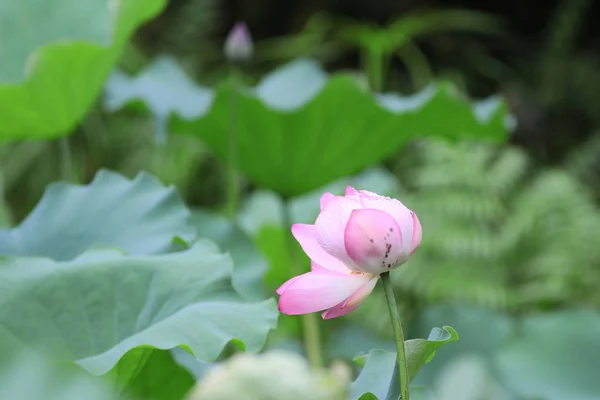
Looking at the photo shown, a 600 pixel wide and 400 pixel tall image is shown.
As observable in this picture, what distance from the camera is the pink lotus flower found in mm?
333

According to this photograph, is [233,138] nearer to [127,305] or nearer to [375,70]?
[127,305]

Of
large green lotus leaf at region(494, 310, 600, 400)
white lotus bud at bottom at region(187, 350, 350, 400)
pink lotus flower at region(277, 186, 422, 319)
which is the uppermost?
white lotus bud at bottom at region(187, 350, 350, 400)

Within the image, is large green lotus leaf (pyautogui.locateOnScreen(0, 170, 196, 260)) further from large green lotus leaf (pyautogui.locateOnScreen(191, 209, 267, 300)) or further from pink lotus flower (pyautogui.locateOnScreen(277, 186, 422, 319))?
pink lotus flower (pyautogui.locateOnScreen(277, 186, 422, 319))

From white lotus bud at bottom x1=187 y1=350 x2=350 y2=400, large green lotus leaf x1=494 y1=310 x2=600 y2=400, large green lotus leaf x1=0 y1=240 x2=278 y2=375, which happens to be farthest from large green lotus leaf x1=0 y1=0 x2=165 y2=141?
large green lotus leaf x1=494 y1=310 x2=600 y2=400

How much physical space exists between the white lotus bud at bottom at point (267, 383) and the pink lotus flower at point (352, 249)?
118mm

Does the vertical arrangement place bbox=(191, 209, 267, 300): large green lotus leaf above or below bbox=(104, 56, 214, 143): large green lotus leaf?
below

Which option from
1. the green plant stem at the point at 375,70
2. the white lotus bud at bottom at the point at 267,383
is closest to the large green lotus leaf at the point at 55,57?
the white lotus bud at bottom at the point at 267,383

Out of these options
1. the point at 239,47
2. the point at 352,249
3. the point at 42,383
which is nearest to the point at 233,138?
the point at 239,47

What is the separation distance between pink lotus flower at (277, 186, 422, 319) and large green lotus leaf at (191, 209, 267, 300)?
39cm

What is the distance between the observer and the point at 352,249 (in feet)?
1.10

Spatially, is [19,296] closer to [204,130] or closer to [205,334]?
[205,334]

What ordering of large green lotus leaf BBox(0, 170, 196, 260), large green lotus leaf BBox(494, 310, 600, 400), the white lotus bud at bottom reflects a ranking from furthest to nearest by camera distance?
large green lotus leaf BBox(494, 310, 600, 400) < large green lotus leaf BBox(0, 170, 196, 260) < the white lotus bud at bottom

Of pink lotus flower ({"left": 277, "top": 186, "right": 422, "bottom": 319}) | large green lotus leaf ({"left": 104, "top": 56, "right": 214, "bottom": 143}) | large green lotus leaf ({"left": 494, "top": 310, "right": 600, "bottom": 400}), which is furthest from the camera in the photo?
large green lotus leaf ({"left": 494, "top": 310, "right": 600, "bottom": 400})

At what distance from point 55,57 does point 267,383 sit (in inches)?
25.8
